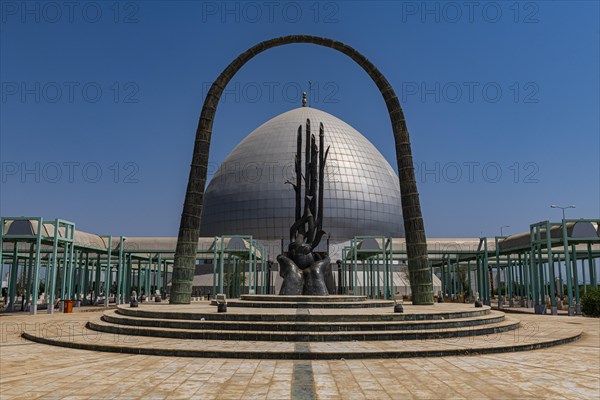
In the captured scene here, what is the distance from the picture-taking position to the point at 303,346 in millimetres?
15281

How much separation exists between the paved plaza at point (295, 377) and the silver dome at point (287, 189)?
62209 mm

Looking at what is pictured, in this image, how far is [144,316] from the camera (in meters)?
20.8

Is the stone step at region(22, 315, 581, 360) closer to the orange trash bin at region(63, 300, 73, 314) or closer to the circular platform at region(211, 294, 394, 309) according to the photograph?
the circular platform at region(211, 294, 394, 309)

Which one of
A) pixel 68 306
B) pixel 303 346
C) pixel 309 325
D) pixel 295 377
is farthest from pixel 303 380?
pixel 68 306

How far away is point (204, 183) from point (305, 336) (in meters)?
16.5

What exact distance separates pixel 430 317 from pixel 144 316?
1202cm

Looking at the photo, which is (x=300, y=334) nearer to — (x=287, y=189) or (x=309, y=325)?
(x=309, y=325)

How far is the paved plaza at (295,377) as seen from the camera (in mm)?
9844

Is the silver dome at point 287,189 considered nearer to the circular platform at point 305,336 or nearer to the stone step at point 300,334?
the circular platform at point 305,336

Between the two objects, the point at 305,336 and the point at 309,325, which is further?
the point at 309,325

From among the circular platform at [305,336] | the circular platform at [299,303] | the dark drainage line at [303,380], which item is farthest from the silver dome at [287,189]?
the dark drainage line at [303,380]

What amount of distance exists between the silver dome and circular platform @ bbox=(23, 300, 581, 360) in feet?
187

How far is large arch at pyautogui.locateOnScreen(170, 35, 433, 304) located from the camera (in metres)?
29.0

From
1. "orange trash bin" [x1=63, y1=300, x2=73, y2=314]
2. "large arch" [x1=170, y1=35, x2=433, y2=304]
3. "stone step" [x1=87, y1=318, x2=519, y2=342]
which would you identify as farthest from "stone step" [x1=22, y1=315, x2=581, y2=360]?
"orange trash bin" [x1=63, y1=300, x2=73, y2=314]
